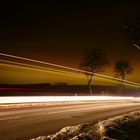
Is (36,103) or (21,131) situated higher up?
(36,103)

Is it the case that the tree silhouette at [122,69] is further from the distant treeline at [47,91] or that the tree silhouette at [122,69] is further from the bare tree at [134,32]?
the bare tree at [134,32]

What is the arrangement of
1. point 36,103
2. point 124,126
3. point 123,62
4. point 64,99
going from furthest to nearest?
point 123,62, point 64,99, point 36,103, point 124,126

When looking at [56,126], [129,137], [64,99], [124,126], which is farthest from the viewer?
[64,99]

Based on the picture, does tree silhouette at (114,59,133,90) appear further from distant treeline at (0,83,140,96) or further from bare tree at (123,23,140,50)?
bare tree at (123,23,140,50)

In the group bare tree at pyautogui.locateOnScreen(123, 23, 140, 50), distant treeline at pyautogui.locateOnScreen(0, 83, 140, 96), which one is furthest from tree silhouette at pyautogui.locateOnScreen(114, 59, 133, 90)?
bare tree at pyautogui.locateOnScreen(123, 23, 140, 50)

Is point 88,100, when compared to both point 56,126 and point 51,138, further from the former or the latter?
point 51,138

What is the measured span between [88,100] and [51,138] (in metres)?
26.5

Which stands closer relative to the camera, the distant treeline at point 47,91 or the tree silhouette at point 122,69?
the distant treeline at point 47,91

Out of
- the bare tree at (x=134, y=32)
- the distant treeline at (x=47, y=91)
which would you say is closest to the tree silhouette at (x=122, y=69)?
the distant treeline at (x=47, y=91)

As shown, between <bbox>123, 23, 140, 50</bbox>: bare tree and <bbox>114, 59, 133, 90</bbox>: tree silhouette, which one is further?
<bbox>114, 59, 133, 90</bbox>: tree silhouette

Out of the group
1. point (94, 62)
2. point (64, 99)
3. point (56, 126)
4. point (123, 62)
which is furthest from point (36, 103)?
point (123, 62)

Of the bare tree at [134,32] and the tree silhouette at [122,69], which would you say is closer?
the bare tree at [134,32]

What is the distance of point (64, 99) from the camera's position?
29.0 metres

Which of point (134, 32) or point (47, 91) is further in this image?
point (47, 91)
